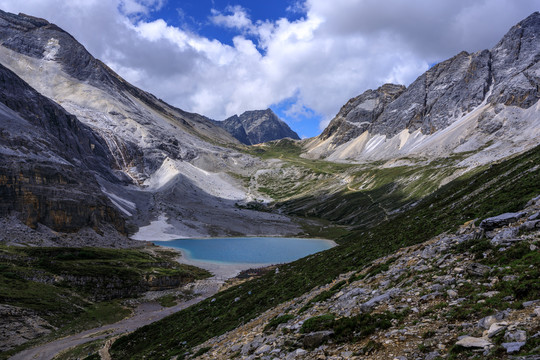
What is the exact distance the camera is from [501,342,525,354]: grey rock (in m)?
8.41

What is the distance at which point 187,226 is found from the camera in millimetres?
188625

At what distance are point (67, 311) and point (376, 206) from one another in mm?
160607

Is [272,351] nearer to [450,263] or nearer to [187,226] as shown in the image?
[450,263]

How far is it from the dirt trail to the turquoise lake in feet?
164

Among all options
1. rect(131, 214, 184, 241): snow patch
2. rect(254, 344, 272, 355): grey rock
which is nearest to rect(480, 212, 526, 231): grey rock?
rect(254, 344, 272, 355): grey rock

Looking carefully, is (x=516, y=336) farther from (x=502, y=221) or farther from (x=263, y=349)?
(x=263, y=349)

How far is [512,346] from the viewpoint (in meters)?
8.54

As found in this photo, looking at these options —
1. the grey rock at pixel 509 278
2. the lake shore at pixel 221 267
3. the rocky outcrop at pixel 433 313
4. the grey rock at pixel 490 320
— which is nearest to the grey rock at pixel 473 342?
the rocky outcrop at pixel 433 313

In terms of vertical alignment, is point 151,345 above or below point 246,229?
below

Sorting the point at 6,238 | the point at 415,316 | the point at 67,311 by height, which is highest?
the point at 6,238

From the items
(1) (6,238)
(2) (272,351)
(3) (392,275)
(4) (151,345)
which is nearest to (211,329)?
(4) (151,345)

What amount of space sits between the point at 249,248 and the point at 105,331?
328 feet

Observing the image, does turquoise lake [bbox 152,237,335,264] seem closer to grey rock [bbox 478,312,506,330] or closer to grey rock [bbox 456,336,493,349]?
grey rock [bbox 478,312,506,330]

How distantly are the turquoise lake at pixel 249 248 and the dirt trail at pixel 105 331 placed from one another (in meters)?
49.9
